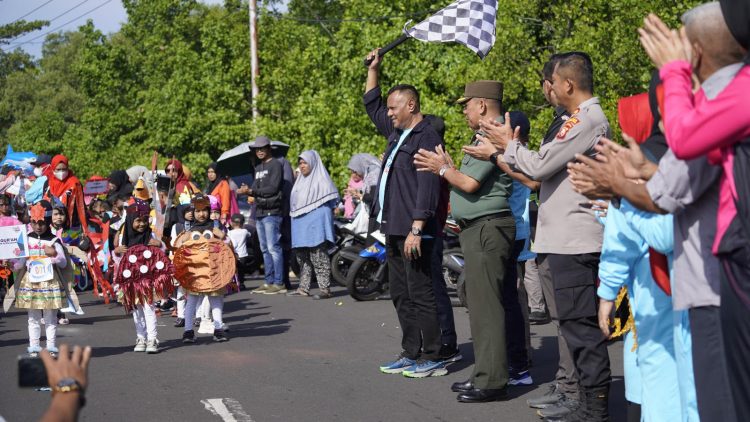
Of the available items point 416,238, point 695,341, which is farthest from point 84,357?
point 416,238

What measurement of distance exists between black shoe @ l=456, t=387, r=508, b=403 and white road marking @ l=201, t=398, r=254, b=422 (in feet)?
4.97

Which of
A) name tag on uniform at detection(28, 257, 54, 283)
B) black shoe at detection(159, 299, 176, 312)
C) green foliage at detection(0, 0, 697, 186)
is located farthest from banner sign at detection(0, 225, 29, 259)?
green foliage at detection(0, 0, 697, 186)

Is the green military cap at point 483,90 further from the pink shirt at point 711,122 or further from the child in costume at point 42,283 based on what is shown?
the child in costume at point 42,283

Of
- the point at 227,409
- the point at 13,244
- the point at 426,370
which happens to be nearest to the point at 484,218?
the point at 426,370

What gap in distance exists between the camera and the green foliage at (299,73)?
58.2 feet

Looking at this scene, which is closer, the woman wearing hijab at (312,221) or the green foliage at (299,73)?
the woman wearing hijab at (312,221)

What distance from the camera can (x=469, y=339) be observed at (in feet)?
35.6

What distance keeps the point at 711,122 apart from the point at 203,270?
7.82 m

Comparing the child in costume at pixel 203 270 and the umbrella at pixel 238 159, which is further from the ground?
the umbrella at pixel 238 159

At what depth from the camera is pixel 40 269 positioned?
33.6 ft

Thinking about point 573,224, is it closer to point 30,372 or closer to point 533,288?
point 30,372

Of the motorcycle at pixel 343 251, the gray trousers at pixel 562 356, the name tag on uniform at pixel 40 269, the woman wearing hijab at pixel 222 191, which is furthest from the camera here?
the woman wearing hijab at pixel 222 191

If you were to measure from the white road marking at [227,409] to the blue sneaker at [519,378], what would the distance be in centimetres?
209

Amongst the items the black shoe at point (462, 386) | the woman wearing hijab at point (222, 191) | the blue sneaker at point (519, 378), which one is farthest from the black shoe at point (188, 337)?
the woman wearing hijab at point (222, 191)
